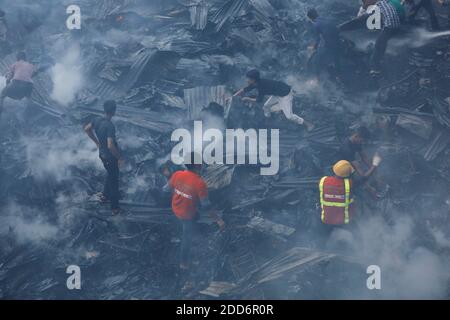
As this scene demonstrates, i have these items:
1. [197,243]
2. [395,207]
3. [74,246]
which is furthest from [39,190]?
[395,207]

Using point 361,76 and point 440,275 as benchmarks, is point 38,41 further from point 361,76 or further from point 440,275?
point 440,275

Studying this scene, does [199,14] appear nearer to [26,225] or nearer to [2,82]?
[2,82]

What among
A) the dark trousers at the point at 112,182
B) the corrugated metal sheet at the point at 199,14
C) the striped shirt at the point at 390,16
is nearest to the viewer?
the dark trousers at the point at 112,182

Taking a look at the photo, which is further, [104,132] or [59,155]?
[59,155]
